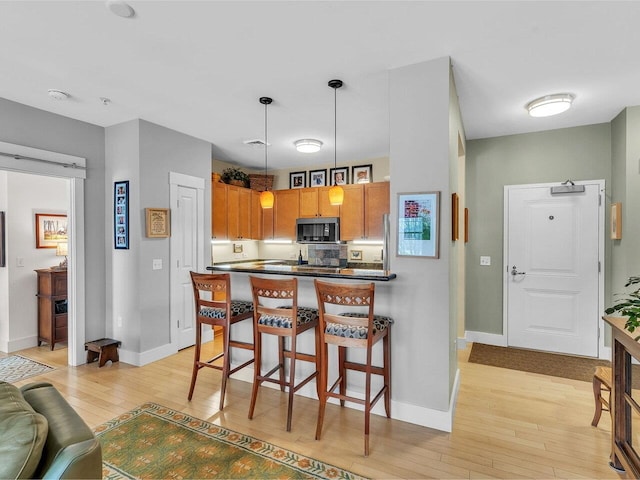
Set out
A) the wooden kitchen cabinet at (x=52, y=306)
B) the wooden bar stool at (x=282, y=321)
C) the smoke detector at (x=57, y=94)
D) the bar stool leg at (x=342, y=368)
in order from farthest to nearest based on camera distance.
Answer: the wooden kitchen cabinet at (x=52, y=306)
the smoke detector at (x=57, y=94)
the bar stool leg at (x=342, y=368)
the wooden bar stool at (x=282, y=321)

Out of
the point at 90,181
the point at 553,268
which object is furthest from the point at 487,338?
the point at 90,181

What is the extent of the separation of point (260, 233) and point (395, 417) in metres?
4.14

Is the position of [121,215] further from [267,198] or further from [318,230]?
[318,230]

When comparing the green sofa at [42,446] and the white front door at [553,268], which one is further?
the white front door at [553,268]

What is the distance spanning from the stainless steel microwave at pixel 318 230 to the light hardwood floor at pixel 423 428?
262 cm

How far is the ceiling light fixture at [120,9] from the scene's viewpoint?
1898 mm

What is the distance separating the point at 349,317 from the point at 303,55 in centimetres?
194

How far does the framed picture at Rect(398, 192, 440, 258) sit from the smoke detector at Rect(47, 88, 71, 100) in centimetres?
318

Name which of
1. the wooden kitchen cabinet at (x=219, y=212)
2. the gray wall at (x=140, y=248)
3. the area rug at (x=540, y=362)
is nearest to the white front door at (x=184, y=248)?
the gray wall at (x=140, y=248)

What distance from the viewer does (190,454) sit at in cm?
217

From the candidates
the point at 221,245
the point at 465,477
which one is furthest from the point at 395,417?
the point at 221,245

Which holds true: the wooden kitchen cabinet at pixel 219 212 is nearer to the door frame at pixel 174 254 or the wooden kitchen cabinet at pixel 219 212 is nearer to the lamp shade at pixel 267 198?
the door frame at pixel 174 254

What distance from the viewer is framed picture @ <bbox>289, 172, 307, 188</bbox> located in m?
6.18

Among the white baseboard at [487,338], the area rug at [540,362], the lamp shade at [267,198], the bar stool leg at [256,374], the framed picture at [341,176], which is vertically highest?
the framed picture at [341,176]
